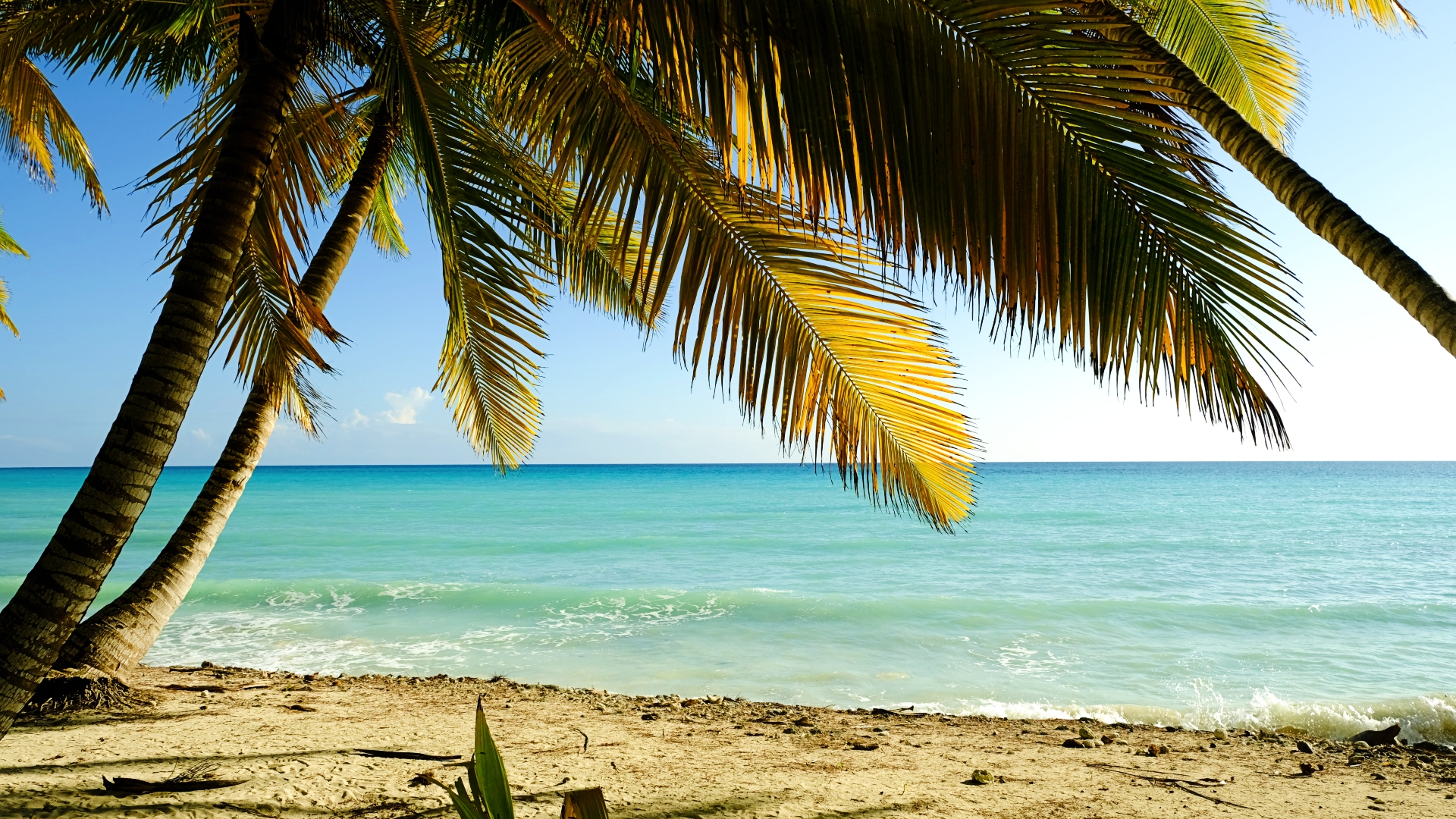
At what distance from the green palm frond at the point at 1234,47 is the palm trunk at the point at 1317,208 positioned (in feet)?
8.70

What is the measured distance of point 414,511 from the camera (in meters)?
30.6

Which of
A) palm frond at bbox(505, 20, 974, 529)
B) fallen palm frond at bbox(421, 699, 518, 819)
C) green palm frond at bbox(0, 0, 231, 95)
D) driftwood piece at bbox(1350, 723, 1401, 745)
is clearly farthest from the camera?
driftwood piece at bbox(1350, 723, 1401, 745)

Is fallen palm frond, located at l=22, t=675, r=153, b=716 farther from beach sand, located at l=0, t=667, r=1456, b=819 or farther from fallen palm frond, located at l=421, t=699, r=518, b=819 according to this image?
fallen palm frond, located at l=421, t=699, r=518, b=819

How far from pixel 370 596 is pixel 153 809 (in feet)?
30.5

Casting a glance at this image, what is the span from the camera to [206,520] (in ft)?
14.3

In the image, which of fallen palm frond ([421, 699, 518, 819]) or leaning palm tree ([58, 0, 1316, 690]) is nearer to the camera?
fallen palm frond ([421, 699, 518, 819])

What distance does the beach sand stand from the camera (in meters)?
2.99

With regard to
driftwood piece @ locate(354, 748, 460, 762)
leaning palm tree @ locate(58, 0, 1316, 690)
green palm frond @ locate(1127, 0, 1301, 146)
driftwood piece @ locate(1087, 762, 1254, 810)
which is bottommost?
driftwood piece @ locate(1087, 762, 1254, 810)

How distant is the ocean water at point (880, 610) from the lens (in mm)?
6719

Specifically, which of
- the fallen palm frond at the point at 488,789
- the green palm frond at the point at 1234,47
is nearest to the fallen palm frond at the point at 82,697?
the fallen palm frond at the point at 488,789

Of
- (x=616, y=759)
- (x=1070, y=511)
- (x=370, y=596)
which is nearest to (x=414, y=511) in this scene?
(x=370, y=596)

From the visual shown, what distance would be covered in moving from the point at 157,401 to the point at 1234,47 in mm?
5665

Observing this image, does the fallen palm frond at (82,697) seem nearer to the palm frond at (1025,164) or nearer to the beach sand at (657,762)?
the beach sand at (657,762)

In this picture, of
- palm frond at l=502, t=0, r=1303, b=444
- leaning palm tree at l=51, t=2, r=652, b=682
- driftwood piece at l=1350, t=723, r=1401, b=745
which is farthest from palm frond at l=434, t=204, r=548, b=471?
driftwood piece at l=1350, t=723, r=1401, b=745
